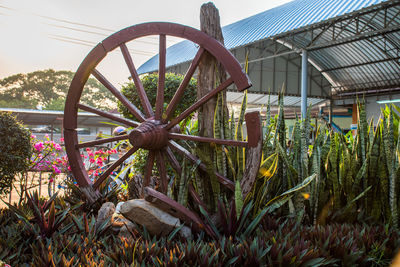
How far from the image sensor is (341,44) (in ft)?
47.5

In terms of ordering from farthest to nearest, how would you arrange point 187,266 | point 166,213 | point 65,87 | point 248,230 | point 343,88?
point 65,87
point 343,88
point 166,213
point 248,230
point 187,266

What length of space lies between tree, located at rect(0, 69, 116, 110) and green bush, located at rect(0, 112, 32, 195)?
27560 millimetres

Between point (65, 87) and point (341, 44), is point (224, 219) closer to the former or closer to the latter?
point (341, 44)

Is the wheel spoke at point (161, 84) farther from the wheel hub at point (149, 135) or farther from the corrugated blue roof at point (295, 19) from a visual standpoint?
the corrugated blue roof at point (295, 19)

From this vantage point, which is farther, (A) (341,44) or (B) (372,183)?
(A) (341,44)

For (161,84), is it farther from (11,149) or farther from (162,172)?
(11,149)

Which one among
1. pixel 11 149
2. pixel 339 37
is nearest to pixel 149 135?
pixel 11 149

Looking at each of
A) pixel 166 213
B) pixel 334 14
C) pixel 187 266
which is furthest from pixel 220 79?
pixel 334 14

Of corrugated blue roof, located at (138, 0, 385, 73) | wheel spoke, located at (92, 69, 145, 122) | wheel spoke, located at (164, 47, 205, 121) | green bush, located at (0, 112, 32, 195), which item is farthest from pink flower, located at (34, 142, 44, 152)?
corrugated blue roof, located at (138, 0, 385, 73)

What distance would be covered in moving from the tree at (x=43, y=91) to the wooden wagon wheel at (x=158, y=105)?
2854cm

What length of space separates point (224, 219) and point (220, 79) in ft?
4.44

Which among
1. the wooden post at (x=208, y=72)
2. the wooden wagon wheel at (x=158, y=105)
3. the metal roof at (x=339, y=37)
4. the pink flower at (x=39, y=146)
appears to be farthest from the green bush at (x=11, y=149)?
the metal roof at (x=339, y=37)

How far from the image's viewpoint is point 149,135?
3.11m

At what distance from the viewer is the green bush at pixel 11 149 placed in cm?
425
